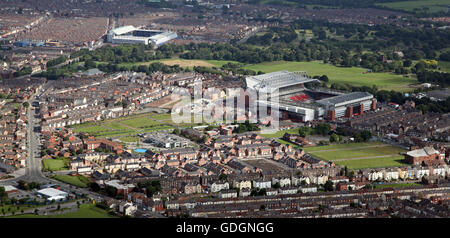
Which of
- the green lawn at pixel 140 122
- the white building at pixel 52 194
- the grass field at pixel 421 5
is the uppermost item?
the grass field at pixel 421 5

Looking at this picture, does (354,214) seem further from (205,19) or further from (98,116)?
(205,19)

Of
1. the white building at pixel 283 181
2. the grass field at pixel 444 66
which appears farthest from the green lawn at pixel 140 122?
the grass field at pixel 444 66

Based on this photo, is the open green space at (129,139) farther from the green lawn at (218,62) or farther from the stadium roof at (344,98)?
the green lawn at (218,62)

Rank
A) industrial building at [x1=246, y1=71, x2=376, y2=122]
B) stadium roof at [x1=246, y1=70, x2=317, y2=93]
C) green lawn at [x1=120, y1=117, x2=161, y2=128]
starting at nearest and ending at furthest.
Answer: green lawn at [x1=120, y1=117, x2=161, y2=128] → industrial building at [x1=246, y1=71, x2=376, y2=122] → stadium roof at [x1=246, y1=70, x2=317, y2=93]

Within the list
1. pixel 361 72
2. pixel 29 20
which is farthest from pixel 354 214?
pixel 29 20

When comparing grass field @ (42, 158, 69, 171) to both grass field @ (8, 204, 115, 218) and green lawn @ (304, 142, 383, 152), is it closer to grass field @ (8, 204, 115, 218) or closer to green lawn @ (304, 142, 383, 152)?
grass field @ (8, 204, 115, 218)

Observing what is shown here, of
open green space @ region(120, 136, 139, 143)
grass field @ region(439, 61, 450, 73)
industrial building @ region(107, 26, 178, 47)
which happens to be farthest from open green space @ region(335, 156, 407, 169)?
industrial building @ region(107, 26, 178, 47)
